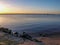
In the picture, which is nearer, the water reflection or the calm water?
the calm water

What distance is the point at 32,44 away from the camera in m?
9.09

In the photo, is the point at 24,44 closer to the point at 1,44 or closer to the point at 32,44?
the point at 32,44

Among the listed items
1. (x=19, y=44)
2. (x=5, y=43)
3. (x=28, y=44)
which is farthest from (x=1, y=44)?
(x=28, y=44)

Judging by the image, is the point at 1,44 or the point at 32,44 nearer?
the point at 1,44

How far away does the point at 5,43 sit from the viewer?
814cm

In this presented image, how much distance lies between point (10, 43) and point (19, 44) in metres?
0.49

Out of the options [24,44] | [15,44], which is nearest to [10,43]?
[15,44]

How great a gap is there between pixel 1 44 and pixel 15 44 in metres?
0.70

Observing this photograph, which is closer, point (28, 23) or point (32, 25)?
point (32, 25)

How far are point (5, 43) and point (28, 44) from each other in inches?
58.7

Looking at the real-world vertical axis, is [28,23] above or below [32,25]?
below

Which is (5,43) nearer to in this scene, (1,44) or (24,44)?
(1,44)

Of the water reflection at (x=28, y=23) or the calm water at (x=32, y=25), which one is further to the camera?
the water reflection at (x=28, y=23)

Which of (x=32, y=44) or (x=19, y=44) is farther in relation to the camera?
(x=32, y=44)
